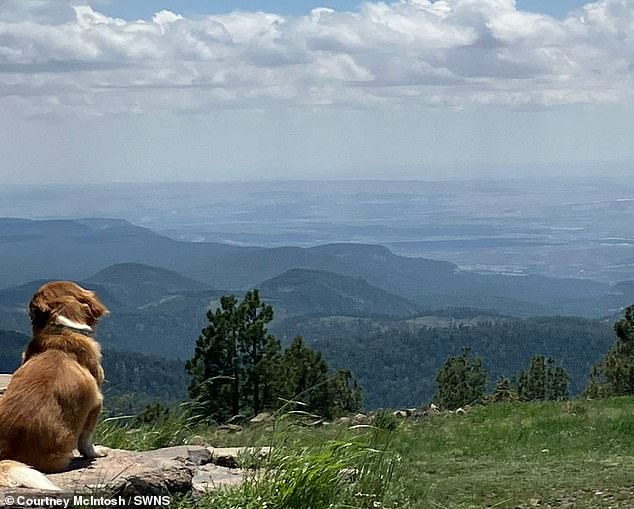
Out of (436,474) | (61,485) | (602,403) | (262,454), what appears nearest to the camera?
(61,485)

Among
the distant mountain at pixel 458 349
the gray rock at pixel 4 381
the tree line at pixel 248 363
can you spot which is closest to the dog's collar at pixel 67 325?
the gray rock at pixel 4 381

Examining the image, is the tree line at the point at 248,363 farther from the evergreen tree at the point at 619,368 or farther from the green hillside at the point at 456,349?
the green hillside at the point at 456,349

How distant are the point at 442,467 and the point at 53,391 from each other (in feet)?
17.8

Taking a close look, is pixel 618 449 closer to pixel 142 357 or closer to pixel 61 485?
pixel 61 485

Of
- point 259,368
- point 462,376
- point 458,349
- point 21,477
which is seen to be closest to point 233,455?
point 21,477

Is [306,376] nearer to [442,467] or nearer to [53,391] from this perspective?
[442,467]

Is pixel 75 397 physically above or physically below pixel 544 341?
above

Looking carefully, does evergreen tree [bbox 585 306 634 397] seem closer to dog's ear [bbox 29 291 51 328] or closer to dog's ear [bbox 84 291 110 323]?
dog's ear [bbox 84 291 110 323]

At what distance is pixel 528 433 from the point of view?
14625 mm

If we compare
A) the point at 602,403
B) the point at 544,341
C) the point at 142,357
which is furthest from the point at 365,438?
the point at 544,341

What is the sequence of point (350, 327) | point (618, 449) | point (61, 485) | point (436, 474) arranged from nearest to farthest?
point (61, 485) < point (436, 474) < point (618, 449) < point (350, 327)

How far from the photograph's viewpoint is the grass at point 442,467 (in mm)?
6836

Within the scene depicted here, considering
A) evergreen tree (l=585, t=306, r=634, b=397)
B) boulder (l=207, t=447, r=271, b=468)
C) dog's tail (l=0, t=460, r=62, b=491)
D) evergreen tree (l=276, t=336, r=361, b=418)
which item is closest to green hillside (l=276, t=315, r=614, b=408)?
evergreen tree (l=585, t=306, r=634, b=397)

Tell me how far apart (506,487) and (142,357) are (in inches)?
3420
